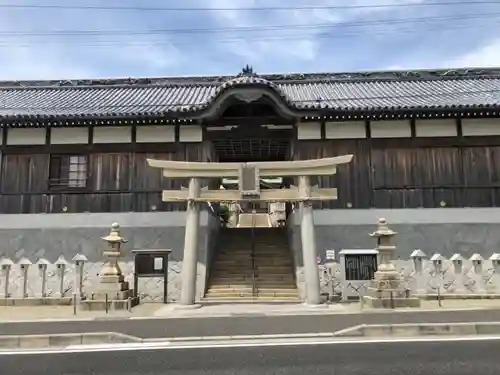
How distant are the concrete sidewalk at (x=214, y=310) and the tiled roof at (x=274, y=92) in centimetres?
669

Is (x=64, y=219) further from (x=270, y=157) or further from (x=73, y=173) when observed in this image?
(x=270, y=157)

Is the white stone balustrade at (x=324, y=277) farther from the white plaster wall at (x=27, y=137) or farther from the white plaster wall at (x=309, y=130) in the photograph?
the white plaster wall at (x=309, y=130)

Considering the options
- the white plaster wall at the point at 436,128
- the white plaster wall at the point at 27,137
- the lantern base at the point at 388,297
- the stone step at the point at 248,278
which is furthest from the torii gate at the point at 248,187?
the white plaster wall at the point at 27,137

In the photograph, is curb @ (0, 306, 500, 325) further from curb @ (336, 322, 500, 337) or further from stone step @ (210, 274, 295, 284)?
stone step @ (210, 274, 295, 284)

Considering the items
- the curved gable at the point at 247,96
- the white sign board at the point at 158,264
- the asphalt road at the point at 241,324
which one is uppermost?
the curved gable at the point at 247,96

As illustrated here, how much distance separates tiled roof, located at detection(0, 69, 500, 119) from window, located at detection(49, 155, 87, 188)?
1.75m

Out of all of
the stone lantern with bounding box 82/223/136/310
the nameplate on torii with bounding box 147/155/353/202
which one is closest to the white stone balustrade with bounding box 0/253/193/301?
Answer: the stone lantern with bounding box 82/223/136/310

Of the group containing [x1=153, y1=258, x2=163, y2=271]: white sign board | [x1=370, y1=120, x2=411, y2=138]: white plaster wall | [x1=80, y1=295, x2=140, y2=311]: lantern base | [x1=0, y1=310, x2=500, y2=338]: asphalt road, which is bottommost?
[x1=0, y1=310, x2=500, y2=338]: asphalt road

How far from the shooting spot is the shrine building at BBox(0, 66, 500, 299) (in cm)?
1595

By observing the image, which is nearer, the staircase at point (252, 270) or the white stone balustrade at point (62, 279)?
the staircase at point (252, 270)

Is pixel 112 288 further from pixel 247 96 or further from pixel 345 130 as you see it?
pixel 345 130

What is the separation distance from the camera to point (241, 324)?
33.4ft

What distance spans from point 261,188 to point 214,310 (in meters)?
4.78

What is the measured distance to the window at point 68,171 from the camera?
55.1ft
